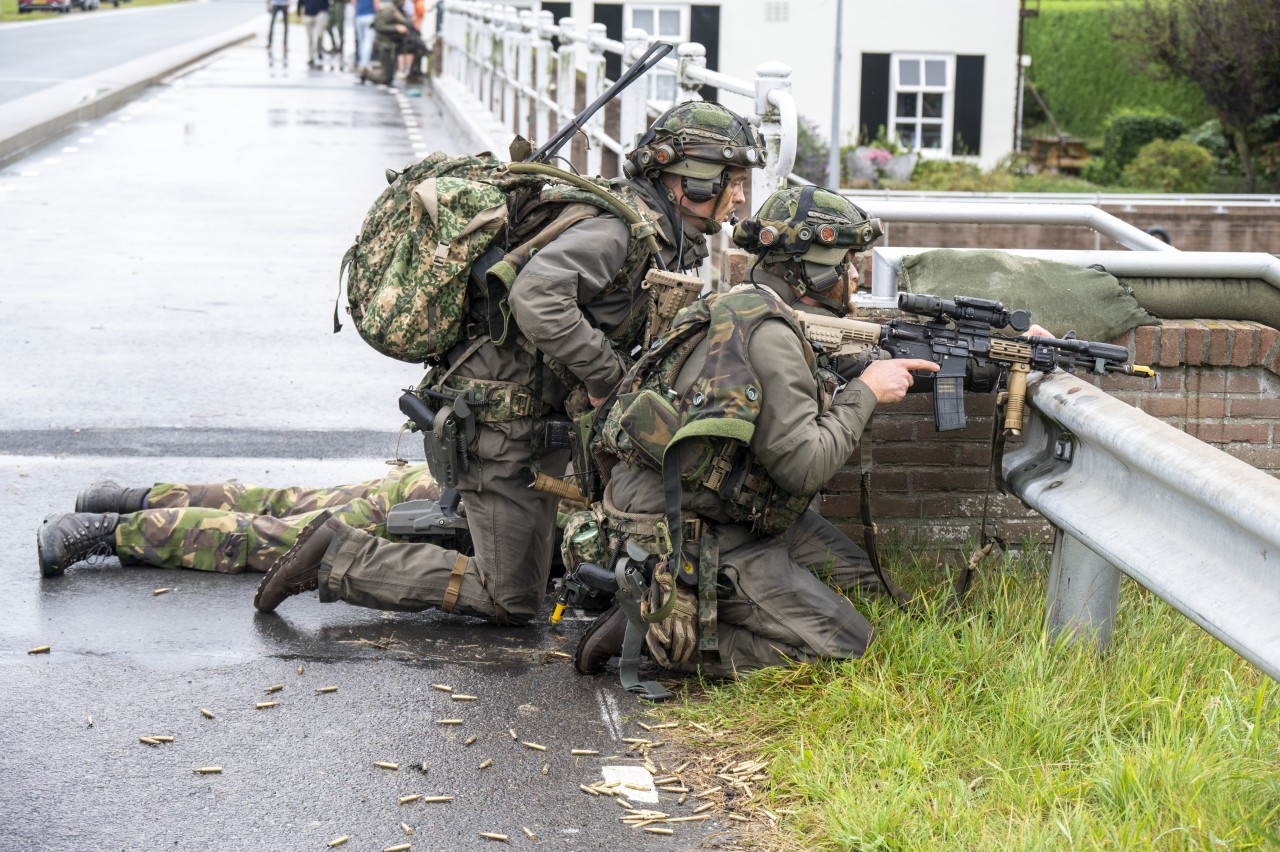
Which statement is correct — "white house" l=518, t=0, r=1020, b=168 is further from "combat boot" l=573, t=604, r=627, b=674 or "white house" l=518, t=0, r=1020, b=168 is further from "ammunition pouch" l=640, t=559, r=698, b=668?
"ammunition pouch" l=640, t=559, r=698, b=668

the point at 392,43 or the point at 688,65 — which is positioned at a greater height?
the point at 392,43

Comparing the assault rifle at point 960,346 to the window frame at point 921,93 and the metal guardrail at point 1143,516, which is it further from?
the window frame at point 921,93

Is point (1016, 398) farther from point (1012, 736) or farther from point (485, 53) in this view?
point (485, 53)

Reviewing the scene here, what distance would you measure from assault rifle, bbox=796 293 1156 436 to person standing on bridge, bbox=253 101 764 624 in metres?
0.76

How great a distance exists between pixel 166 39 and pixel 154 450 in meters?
41.3

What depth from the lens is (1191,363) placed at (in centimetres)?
523

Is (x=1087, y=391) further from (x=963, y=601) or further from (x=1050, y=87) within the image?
(x=1050, y=87)

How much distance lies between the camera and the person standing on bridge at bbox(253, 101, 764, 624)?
4.98 metres

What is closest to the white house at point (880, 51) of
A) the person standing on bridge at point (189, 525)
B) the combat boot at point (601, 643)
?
the person standing on bridge at point (189, 525)

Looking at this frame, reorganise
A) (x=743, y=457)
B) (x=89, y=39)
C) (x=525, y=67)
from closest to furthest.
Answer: (x=743, y=457)
(x=525, y=67)
(x=89, y=39)

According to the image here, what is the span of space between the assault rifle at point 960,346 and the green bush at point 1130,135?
26074 mm

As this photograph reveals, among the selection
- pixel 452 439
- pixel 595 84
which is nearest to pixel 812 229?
pixel 452 439

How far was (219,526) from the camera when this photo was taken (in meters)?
5.60

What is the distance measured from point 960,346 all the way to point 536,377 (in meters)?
1.44
